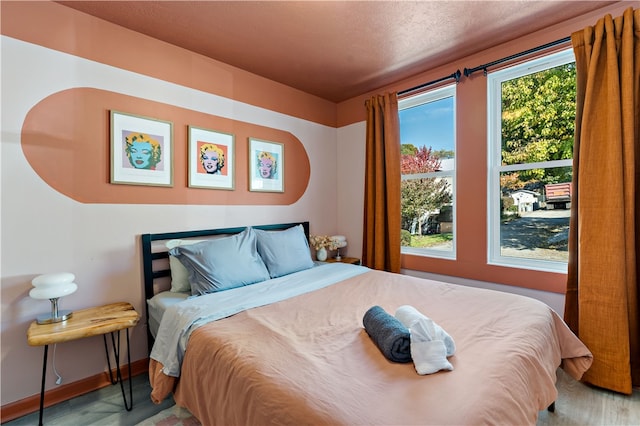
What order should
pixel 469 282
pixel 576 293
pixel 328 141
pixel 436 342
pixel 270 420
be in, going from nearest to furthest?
pixel 270 420
pixel 436 342
pixel 576 293
pixel 469 282
pixel 328 141

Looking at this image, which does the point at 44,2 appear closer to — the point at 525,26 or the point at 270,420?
the point at 270,420

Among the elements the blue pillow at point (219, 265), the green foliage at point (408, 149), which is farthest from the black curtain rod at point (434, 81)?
the blue pillow at point (219, 265)

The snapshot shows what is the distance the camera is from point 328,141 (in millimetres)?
3713

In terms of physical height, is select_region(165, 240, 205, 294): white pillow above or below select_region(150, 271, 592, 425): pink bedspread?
above

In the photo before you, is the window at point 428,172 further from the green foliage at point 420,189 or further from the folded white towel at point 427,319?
the folded white towel at point 427,319

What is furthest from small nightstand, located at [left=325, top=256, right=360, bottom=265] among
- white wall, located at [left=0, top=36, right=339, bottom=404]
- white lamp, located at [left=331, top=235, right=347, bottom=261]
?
white wall, located at [left=0, top=36, right=339, bottom=404]

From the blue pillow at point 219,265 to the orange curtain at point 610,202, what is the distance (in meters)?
2.31

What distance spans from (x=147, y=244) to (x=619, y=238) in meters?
3.23

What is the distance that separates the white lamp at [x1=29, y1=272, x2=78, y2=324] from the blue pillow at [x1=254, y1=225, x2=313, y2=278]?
127 cm

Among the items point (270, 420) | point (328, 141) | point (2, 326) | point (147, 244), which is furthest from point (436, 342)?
point (328, 141)

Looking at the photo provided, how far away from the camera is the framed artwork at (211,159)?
252 centimetres

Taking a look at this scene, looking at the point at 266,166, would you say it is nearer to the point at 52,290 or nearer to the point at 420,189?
the point at 420,189

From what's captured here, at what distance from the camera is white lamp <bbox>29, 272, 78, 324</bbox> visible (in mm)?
1662

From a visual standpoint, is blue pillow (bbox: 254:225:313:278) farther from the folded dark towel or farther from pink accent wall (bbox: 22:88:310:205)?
the folded dark towel
